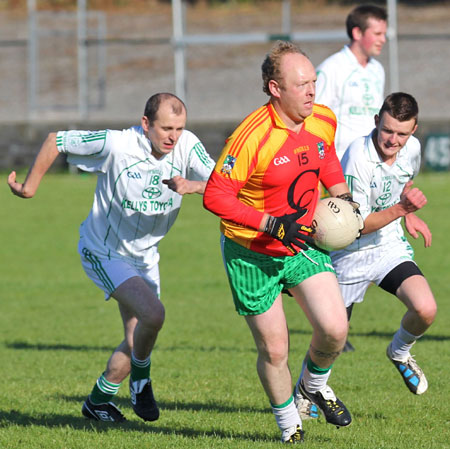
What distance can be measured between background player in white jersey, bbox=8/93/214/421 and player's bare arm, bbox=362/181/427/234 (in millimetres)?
1114

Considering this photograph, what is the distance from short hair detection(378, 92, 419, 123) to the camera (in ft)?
21.2

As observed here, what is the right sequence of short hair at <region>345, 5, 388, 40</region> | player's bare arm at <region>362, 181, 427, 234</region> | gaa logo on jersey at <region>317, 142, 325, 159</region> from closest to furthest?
gaa logo on jersey at <region>317, 142, 325, 159</region> → player's bare arm at <region>362, 181, 427, 234</region> → short hair at <region>345, 5, 388, 40</region>

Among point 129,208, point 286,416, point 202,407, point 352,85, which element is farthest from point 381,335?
point 286,416

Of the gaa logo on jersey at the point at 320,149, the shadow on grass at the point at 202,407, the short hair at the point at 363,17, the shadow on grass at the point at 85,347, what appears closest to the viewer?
the gaa logo on jersey at the point at 320,149

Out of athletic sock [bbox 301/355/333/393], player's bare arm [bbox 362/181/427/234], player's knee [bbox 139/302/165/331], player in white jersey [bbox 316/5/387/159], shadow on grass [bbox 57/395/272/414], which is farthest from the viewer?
player in white jersey [bbox 316/5/387/159]

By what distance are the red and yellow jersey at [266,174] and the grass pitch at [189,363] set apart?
129 centimetres

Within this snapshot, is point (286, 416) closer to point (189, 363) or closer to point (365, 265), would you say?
point (365, 265)

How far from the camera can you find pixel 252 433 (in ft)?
20.1

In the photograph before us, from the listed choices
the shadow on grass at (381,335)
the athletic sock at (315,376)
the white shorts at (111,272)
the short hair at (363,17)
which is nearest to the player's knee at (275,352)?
the athletic sock at (315,376)

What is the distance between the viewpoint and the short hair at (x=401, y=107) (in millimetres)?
6461

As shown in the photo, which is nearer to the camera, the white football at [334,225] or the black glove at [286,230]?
the black glove at [286,230]

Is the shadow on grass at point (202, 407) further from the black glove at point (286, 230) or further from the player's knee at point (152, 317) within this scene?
the black glove at point (286, 230)

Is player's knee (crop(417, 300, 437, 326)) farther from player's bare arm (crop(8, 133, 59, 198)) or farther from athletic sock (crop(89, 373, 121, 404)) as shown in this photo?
player's bare arm (crop(8, 133, 59, 198))

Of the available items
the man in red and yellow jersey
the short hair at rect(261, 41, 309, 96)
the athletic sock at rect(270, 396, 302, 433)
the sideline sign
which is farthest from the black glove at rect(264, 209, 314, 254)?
the sideline sign
